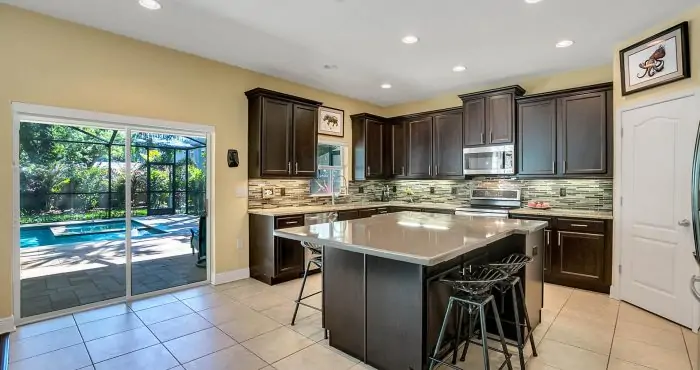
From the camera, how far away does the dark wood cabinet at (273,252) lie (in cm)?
427

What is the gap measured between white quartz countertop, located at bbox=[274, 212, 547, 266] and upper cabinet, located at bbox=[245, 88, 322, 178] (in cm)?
186

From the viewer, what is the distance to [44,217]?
3256mm

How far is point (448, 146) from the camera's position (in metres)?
5.59

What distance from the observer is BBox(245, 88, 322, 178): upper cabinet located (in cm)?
445

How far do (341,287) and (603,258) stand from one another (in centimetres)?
321

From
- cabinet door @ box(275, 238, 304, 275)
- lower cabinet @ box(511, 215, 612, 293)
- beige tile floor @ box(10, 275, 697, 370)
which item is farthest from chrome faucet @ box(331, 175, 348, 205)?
lower cabinet @ box(511, 215, 612, 293)

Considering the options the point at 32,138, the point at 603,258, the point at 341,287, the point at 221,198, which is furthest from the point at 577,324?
the point at 32,138

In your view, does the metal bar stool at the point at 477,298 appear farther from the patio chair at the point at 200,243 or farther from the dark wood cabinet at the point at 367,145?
the dark wood cabinet at the point at 367,145

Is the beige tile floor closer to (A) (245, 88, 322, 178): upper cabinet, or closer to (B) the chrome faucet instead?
(A) (245, 88, 322, 178): upper cabinet

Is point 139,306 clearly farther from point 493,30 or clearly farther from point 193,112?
point 493,30

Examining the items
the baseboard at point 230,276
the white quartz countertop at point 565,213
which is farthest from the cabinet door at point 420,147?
the baseboard at point 230,276

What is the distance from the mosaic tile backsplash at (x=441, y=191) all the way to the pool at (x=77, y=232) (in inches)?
54.4

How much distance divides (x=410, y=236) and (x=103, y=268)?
136 inches

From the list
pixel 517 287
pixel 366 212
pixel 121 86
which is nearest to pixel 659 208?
pixel 517 287
